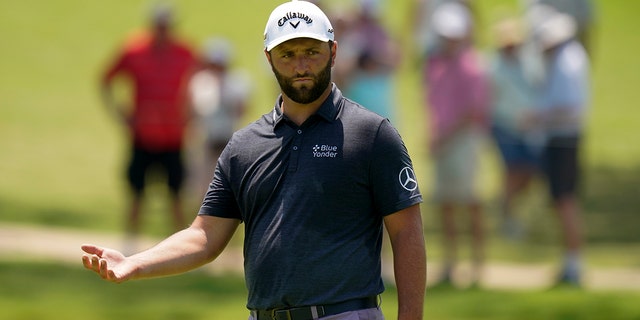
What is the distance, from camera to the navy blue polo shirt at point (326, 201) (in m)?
4.90

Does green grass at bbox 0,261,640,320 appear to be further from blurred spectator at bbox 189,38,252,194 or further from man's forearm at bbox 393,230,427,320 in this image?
man's forearm at bbox 393,230,427,320

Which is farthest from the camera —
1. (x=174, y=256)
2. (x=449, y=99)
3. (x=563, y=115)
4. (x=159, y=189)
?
(x=159, y=189)

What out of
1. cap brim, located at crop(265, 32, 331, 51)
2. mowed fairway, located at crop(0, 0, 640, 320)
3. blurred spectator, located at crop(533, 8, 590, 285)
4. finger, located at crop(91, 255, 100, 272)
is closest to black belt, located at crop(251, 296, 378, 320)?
finger, located at crop(91, 255, 100, 272)

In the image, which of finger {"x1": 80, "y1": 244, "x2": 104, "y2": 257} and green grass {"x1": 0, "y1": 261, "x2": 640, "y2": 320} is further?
green grass {"x1": 0, "y1": 261, "x2": 640, "y2": 320}

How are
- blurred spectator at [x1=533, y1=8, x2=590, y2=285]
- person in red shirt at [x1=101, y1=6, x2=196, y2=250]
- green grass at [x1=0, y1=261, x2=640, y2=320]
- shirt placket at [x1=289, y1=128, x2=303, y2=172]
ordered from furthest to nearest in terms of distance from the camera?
person in red shirt at [x1=101, y1=6, x2=196, y2=250]
blurred spectator at [x1=533, y1=8, x2=590, y2=285]
green grass at [x1=0, y1=261, x2=640, y2=320]
shirt placket at [x1=289, y1=128, x2=303, y2=172]

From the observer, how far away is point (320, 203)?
4902 mm

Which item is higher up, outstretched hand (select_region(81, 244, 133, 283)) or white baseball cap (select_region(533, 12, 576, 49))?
white baseball cap (select_region(533, 12, 576, 49))

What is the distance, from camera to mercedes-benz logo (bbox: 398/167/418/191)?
4.92 meters

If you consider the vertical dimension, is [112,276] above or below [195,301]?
below

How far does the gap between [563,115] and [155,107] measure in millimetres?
4073

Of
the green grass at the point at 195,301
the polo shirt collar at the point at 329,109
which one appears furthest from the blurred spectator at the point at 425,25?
the polo shirt collar at the point at 329,109

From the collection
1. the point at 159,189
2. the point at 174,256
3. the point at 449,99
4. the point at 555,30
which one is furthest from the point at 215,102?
the point at 174,256

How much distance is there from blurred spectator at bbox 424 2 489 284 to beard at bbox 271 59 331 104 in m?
6.81

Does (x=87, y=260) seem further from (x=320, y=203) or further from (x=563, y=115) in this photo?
(x=563, y=115)
